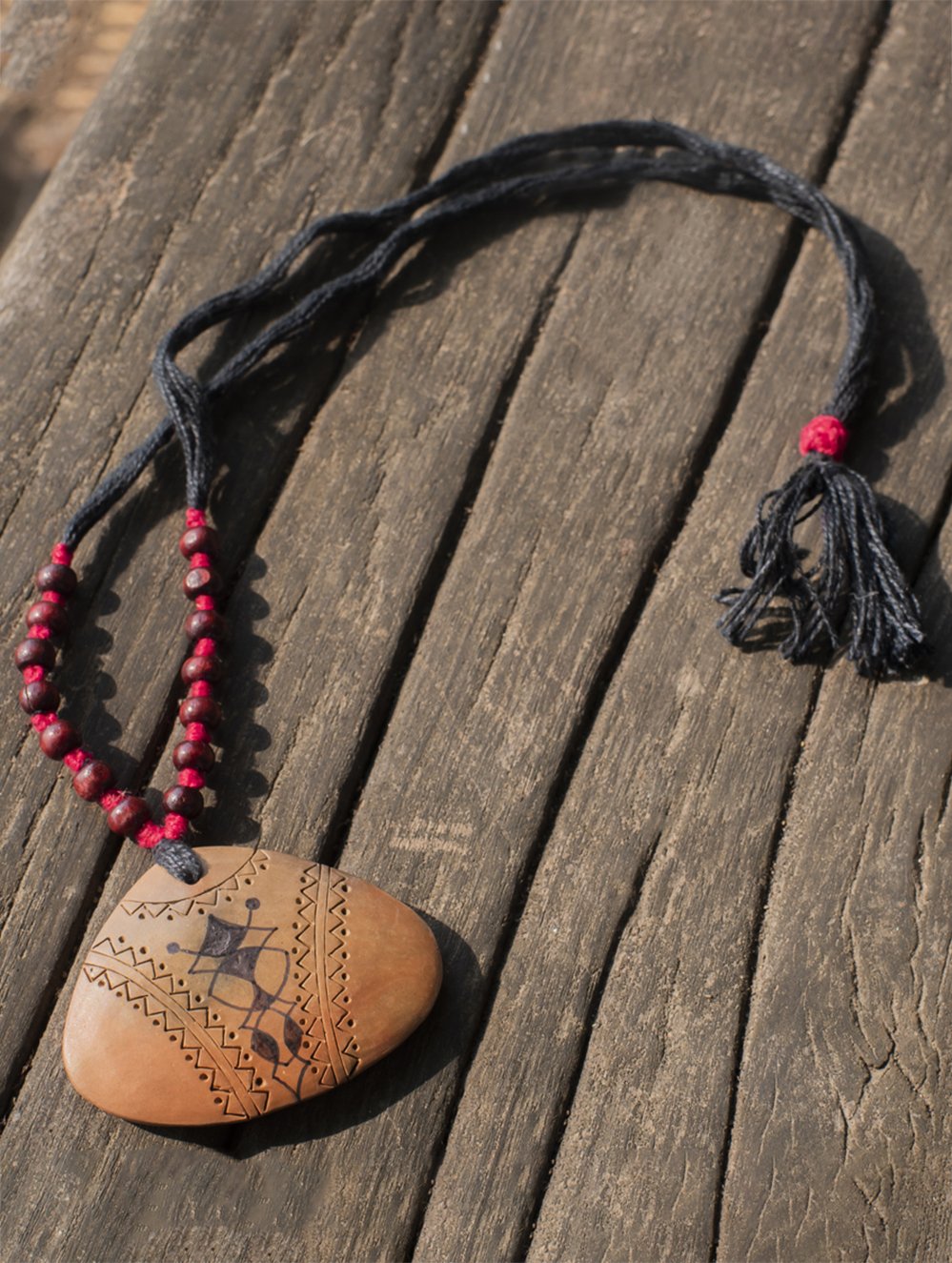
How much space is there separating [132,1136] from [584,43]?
6.35 ft

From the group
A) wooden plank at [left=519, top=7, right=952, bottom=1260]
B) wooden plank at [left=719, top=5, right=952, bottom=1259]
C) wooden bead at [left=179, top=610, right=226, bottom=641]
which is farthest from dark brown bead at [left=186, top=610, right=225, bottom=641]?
wooden plank at [left=719, top=5, right=952, bottom=1259]

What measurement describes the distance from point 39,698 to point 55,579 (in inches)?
7.0

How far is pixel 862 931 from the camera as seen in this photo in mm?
1491

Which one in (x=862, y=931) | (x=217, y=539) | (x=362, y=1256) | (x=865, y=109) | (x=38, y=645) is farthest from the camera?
(x=865, y=109)

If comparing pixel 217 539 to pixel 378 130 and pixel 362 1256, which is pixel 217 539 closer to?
pixel 378 130

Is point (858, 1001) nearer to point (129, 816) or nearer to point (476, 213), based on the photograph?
point (129, 816)

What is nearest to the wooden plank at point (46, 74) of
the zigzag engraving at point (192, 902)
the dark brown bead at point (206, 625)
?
the dark brown bead at point (206, 625)

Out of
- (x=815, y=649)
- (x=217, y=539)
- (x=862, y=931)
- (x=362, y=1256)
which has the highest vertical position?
(x=815, y=649)

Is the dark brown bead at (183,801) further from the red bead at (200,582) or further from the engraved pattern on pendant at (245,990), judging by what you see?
the red bead at (200,582)

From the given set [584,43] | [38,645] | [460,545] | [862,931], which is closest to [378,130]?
[584,43]

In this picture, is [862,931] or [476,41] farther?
[476,41]

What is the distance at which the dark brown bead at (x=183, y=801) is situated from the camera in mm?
1510

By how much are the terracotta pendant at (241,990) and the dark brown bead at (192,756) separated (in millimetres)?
133

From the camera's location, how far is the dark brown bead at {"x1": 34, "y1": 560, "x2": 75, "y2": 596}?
163cm
